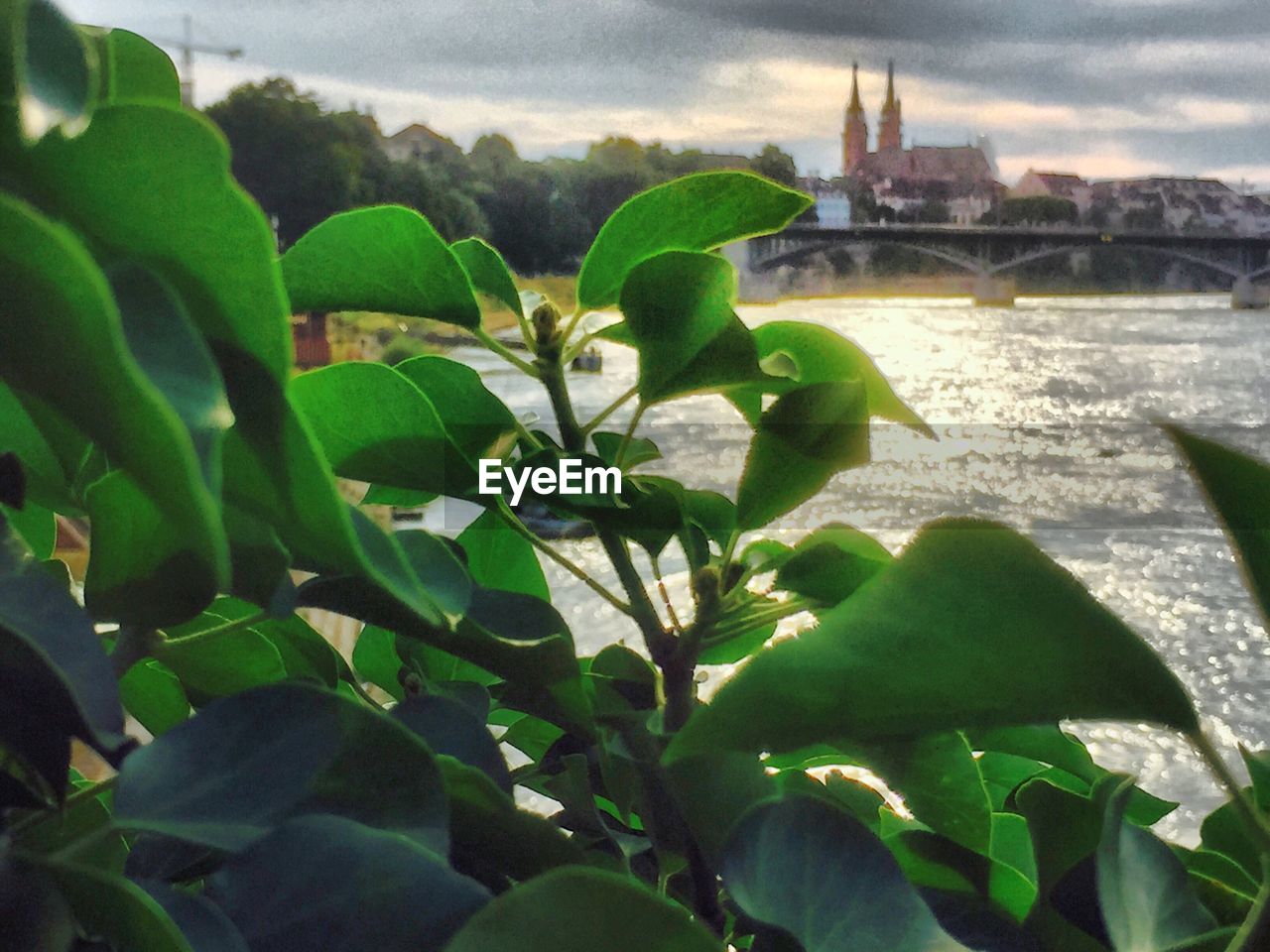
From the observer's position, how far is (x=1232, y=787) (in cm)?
12

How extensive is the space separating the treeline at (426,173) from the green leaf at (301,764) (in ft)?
18.4

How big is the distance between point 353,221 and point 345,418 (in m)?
0.04

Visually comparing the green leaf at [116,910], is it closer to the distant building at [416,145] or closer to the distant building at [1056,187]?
the distant building at [416,145]

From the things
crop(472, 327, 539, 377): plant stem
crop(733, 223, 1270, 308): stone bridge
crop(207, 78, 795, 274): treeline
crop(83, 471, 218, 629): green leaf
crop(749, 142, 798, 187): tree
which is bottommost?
crop(83, 471, 218, 629): green leaf

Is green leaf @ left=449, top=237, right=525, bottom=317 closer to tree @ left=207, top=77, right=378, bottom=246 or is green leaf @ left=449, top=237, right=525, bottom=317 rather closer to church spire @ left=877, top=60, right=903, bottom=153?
tree @ left=207, top=77, right=378, bottom=246

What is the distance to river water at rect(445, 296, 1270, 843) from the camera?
3.61 metres

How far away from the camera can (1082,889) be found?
17 cm

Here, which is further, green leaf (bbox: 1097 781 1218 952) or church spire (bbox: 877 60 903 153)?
church spire (bbox: 877 60 903 153)

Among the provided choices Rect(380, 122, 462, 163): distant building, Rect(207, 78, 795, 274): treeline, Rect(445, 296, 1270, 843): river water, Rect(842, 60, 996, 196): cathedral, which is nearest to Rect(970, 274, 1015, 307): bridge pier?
Rect(445, 296, 1270, 843): river water

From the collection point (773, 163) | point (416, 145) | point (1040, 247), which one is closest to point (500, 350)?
point (773, 163)

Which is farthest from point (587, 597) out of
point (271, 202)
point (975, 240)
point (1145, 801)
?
point (975, 240)

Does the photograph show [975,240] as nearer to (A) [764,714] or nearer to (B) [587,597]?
(B) [587,597]

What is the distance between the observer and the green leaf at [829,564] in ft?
0.70

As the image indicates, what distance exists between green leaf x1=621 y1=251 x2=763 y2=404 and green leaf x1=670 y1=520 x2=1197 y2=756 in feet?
0.28
